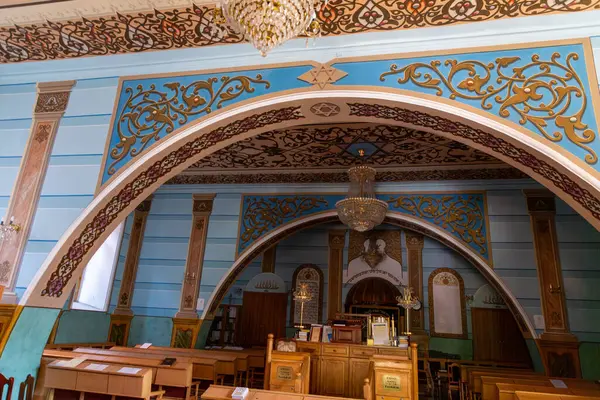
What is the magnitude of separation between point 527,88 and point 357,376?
13.8 ft

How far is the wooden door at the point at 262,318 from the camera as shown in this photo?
10477 mm

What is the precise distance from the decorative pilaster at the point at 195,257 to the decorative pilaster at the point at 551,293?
6.00 meters

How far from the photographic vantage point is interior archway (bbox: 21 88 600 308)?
3760 mm

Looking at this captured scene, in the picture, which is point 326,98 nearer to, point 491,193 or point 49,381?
point 49,381

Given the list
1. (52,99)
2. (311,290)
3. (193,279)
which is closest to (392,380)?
(193,279)

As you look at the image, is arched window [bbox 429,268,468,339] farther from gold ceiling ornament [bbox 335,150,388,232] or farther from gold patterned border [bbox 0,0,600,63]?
gold patterned border [bbox 0,0,600,63]

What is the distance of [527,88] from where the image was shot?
373 cm

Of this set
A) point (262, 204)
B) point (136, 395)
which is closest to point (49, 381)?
point (136, 395)

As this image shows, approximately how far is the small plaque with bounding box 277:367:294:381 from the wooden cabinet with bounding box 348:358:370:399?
983 mm

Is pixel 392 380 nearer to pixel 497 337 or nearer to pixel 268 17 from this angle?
pixel 268 17

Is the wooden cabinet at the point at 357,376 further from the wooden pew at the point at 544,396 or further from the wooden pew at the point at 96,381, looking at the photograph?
the wooden pew at the point at 96,381

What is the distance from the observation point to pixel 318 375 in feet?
19.1

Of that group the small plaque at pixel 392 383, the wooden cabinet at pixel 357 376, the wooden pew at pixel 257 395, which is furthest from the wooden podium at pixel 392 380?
the wooden pew at pixel 257 395

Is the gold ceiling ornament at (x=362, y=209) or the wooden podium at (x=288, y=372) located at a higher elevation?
the gold ceiling ornament at (x=362, y=209)
